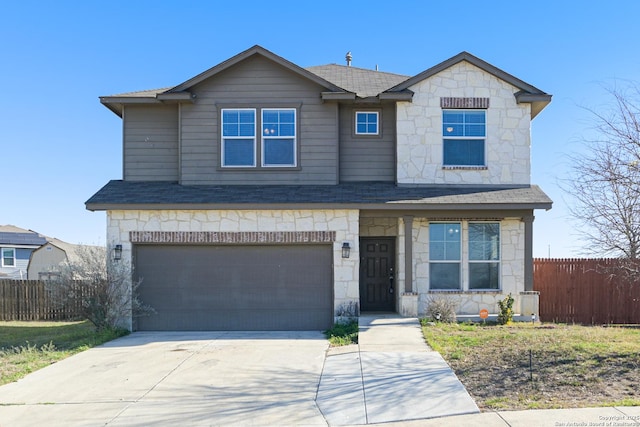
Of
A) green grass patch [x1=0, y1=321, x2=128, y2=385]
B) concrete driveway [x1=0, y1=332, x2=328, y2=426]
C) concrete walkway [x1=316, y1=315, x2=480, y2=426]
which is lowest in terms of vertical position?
green grass patch [x1=0, y1=321, x2=128, y2=385]

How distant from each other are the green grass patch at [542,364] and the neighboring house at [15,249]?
3065cm

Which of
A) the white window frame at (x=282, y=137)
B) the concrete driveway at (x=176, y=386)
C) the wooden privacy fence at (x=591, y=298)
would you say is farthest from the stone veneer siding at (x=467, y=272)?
the concrete driveway at (x=176, y=386)

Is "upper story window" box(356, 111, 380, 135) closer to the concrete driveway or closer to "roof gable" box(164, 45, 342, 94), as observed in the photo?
"roof gable" box(164, 45, 342, 94)

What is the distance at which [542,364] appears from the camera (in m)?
9.05

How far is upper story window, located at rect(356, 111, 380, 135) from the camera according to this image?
15.0 metres

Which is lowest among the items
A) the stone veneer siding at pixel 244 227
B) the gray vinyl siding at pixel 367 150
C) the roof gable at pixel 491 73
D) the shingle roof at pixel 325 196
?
the stone veneer siding at pixel 244 227

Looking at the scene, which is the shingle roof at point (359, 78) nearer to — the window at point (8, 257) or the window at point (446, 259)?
the window at point (446, 259)

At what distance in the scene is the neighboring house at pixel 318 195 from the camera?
13758 millimetres

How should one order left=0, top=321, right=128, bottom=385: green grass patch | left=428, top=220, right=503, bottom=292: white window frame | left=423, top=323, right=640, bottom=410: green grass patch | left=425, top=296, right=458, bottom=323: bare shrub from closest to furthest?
left=423, top=323, right=640, bottom=410: green grass patch
left=0, top=321, right=128, bottom=385: green grass patch
left=425, top=296, right=458, bottom=323: bare shrub
left=428, top=220, right=503, bottom=292: white window frame

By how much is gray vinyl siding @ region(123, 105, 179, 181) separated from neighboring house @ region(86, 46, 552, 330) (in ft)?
0.12

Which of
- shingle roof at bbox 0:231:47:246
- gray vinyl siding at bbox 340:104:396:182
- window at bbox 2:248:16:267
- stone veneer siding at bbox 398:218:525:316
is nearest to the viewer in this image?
stone veneer siding at bbox 398:218:525:316

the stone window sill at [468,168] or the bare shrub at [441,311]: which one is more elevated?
the stone window sill at [468,168]

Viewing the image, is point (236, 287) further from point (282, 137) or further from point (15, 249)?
point (15, 249)

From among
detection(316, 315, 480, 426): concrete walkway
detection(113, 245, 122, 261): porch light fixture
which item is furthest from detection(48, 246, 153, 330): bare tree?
detection(316, 315, 480, 426): concrete walkway
